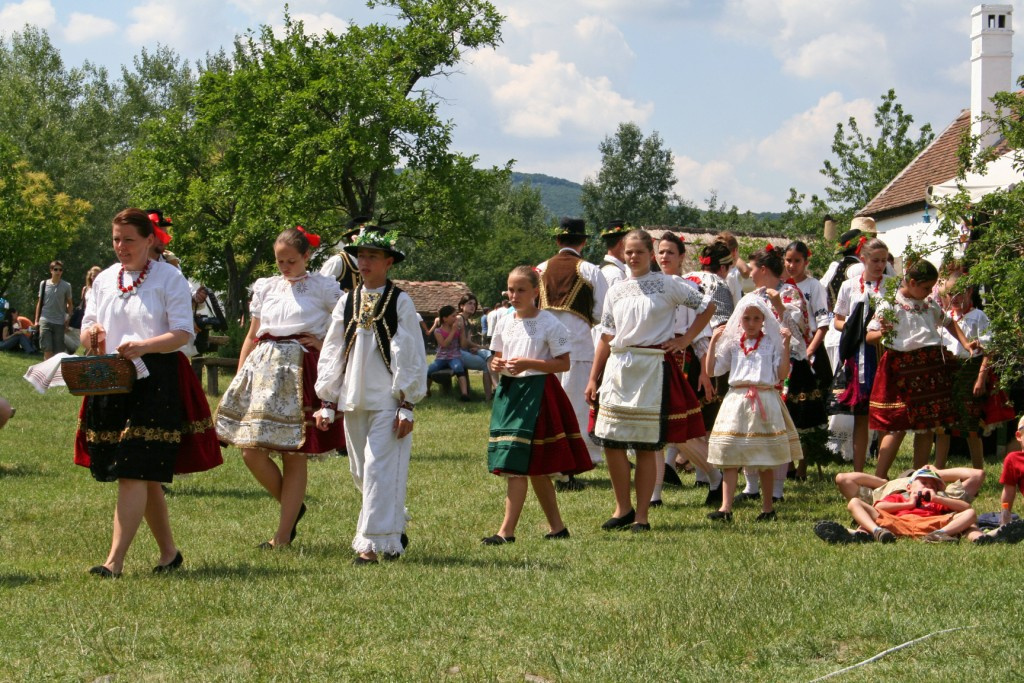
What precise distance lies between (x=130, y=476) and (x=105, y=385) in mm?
532

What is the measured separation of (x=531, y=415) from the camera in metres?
7.96

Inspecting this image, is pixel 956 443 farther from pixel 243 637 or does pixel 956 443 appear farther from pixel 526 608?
pixel 243 637

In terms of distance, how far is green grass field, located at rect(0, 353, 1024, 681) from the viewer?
4.89 m

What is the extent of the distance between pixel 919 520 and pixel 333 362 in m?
3.77

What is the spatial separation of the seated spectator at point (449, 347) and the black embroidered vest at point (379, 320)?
1364cm

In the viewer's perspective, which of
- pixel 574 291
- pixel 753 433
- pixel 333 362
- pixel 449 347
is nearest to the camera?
pixel 333 362

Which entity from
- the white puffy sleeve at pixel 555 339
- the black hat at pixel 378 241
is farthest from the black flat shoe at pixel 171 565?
the white puffy sleeve at pixel 555 339

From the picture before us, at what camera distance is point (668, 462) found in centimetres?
1088

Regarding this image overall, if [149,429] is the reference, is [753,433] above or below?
below

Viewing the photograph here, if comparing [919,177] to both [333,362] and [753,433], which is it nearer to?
[753,433]

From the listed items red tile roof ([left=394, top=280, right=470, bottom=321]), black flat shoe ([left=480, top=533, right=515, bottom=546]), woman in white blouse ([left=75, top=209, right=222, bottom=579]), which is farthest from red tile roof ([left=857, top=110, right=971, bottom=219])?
red tile roof ([left=394, top=280, right=470, bottom=321])

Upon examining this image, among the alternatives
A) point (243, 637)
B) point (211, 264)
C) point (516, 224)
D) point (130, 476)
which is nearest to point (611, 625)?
point (243, 637)

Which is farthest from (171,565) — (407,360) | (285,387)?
(407,360)

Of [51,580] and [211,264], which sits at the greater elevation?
[211,264]
